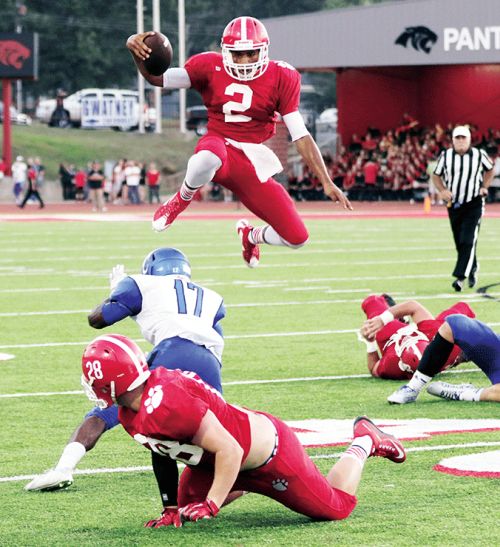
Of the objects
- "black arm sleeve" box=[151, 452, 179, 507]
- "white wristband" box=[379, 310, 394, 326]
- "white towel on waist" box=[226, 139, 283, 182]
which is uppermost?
"white towel on waist" box=[226, 139, 283, 182]

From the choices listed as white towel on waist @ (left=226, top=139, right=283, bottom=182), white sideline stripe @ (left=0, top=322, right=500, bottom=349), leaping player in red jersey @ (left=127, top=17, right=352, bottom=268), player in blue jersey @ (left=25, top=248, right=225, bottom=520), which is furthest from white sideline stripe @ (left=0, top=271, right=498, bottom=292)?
player in blue jersey @ (left=25, top=248, right=225, bottom=520)

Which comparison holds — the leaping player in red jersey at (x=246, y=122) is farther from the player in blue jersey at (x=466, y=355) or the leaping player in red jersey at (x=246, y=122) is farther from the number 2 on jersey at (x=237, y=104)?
the player in blue jersey at (x=466, y=355)

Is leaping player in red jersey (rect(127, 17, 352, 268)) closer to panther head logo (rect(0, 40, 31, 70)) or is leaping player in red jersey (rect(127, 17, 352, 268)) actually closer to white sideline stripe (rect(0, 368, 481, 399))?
white sideline stripe (rect(0, 368, 481, 399))

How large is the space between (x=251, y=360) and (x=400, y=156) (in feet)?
96.2

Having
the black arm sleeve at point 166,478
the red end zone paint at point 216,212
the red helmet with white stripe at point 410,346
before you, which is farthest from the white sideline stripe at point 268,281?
the red end zone paint at point 216,212

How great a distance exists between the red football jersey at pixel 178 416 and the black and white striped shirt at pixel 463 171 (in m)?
9.92

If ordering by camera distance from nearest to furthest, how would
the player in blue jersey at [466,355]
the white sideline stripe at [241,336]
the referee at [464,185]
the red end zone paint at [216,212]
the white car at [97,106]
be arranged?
the player in blue jersey at [466,355], the white sideline stripe at [241,336], the referee at [464,185], the red end zone paint at [216,212], the white car at [97,106]

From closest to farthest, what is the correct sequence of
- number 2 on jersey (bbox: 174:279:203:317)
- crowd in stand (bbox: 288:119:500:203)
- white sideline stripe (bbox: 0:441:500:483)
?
number 2 on jersey (bbox: 174:279:203:317) → white sideline stripe (bbox: 0:441:500:483) → crowd in stand (bbox: 288:119:500:203)

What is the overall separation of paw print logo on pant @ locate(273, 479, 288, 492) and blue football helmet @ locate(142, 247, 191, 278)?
4.95ft

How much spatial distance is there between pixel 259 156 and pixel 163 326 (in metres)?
2.40

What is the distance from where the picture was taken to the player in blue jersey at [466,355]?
7951 mm

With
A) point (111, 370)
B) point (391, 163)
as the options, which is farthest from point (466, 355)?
point (391, 163)

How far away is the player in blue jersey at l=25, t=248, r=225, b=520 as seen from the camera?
6219mm

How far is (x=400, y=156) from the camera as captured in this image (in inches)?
1540
